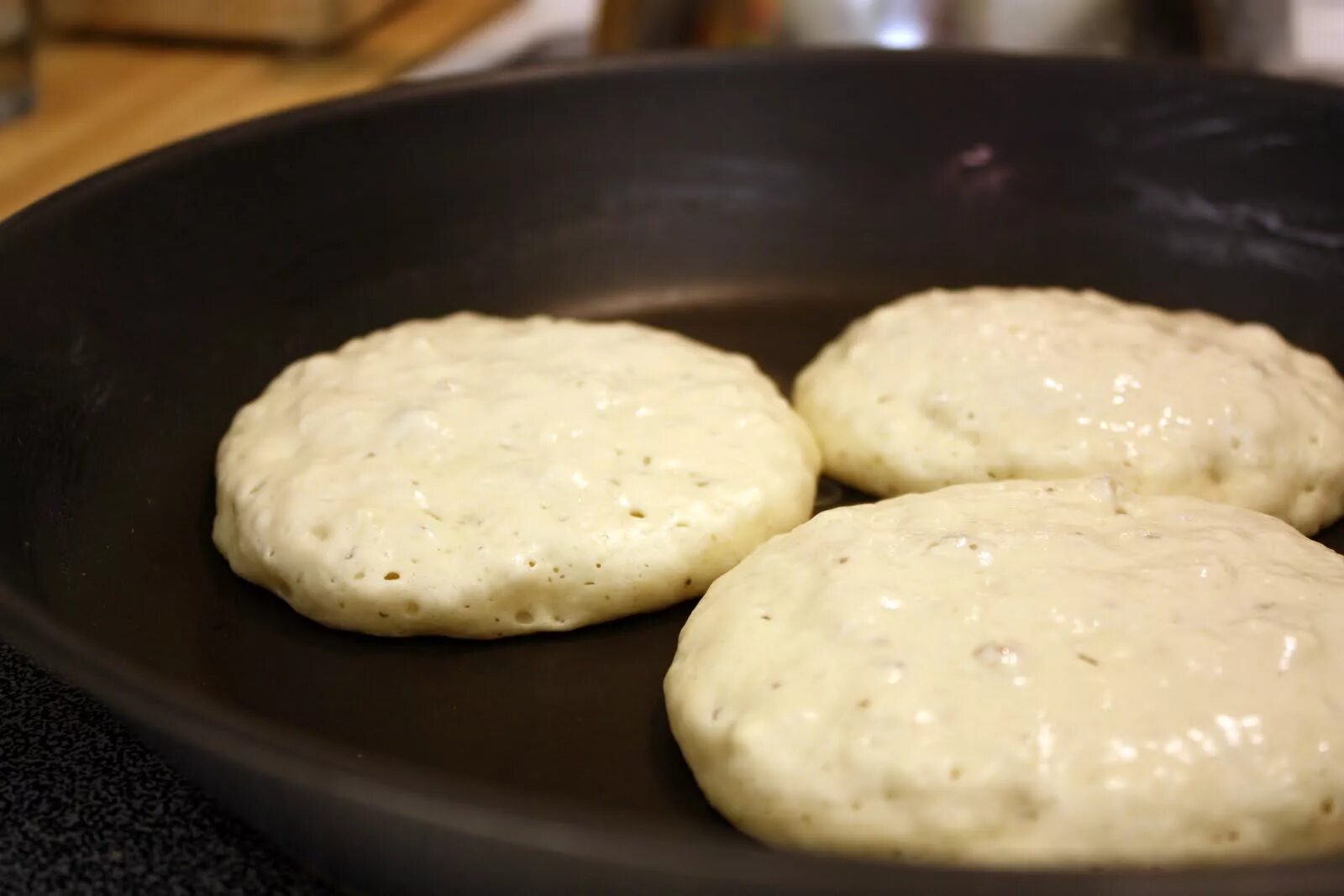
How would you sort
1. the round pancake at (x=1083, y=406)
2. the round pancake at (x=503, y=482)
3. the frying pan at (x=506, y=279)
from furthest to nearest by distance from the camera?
the round pancake at (x=1083, y=406), the round pancake at (x=503, y=482), the frying pan at (x=506, y=279)

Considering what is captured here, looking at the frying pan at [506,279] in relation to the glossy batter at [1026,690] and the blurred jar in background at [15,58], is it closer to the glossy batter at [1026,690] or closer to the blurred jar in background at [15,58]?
the glossy batter at [1026,690]

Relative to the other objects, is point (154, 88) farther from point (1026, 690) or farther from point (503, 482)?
point (1026, 690)

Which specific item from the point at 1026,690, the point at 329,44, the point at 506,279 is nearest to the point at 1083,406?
the point at 1026,690

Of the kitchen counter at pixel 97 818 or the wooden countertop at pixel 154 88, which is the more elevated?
the wooden countertop at pixel 154 88

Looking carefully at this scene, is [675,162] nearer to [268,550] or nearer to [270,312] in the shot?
[270,312]

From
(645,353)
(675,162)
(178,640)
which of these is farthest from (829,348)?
(178,640)

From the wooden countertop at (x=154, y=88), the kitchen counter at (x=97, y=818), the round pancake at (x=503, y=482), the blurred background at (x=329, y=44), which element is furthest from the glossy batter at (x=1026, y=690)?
the wooden countertop at (x=154, y=88)
